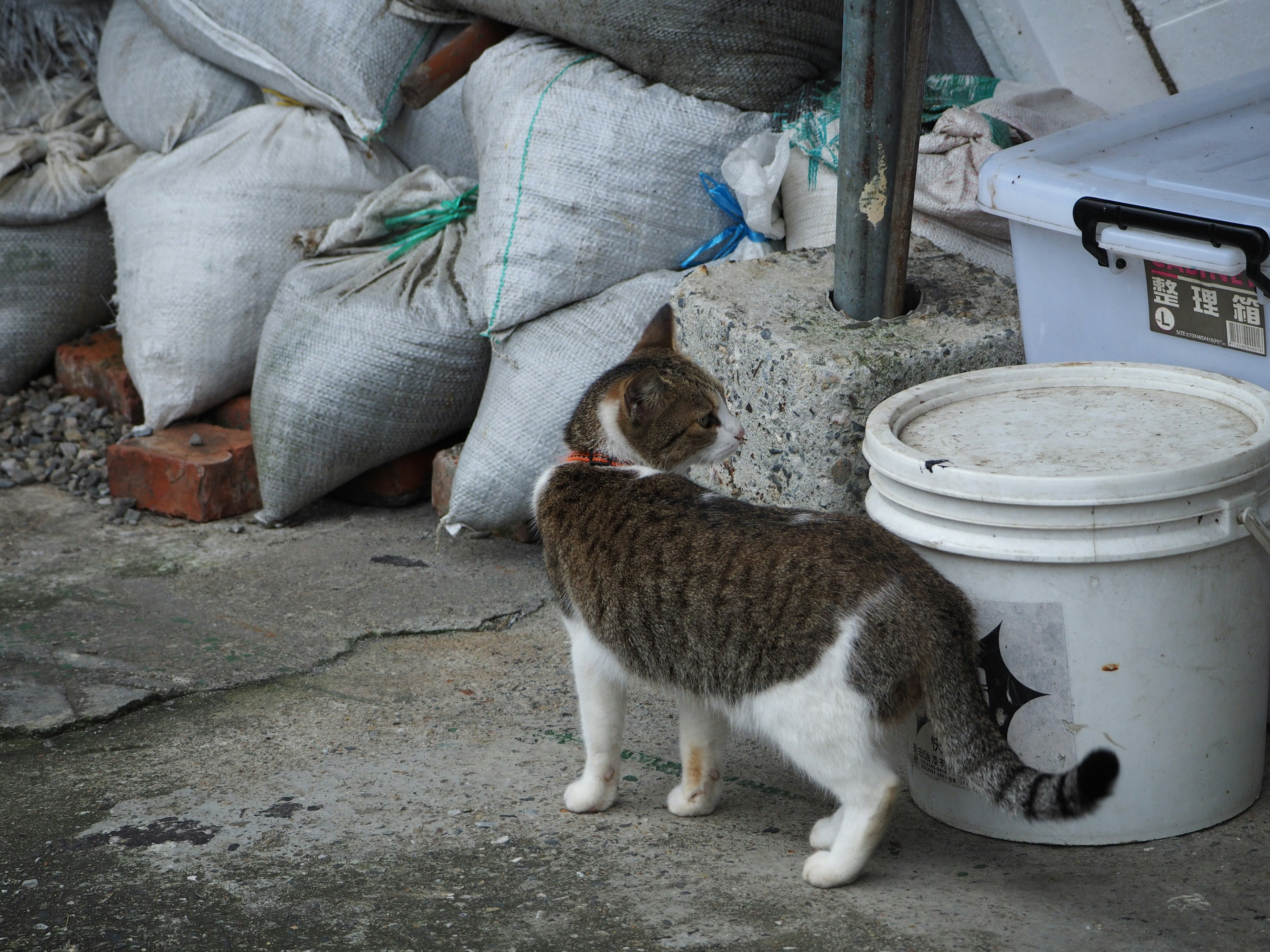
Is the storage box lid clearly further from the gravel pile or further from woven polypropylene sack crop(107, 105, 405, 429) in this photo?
the gravel pile

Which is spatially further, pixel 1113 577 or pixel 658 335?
pixel 658 335

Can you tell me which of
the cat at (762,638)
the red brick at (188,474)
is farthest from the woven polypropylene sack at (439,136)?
the cat at (762,638)

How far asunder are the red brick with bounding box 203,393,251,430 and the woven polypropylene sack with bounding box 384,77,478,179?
861 millimetres

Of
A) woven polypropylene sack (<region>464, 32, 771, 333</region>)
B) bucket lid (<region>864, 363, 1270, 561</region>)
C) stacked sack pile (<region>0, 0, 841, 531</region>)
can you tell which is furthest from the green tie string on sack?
bucket lid (<region>864, 363, 1270, 561</region>)

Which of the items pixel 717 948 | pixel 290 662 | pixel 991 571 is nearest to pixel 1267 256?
pixel 991 571

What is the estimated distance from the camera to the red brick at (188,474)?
3451mm

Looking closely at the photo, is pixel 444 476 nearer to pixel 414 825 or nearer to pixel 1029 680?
pixel 414 825

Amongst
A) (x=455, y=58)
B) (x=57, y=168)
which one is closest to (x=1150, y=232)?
(x=455, y=58)

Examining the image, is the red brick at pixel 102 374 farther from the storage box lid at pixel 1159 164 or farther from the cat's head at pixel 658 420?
the storage box lid at pixel 1159 164

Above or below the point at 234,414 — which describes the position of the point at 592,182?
above

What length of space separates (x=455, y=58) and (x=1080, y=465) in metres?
2.22

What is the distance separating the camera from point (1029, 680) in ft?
5.93

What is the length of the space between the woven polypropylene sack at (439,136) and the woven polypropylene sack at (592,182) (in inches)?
24.8

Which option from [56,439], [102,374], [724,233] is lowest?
[56,439]
